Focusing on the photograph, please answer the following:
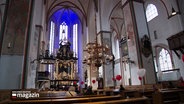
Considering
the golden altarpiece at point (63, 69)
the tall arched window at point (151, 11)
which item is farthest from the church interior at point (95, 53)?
the golden altarpiece at point (63, 69)

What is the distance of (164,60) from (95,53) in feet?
27.5

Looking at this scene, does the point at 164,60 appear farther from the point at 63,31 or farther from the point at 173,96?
the point at 63,31

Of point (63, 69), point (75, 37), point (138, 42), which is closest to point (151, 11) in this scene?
point (138, 42)

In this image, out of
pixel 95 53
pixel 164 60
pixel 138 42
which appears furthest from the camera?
pixel 164 60

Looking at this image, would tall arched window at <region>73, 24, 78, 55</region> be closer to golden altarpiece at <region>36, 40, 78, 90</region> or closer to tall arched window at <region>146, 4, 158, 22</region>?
golden altarpiece at <region>36, 40, 78, 90</region>

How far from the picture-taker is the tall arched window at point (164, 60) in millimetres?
12279

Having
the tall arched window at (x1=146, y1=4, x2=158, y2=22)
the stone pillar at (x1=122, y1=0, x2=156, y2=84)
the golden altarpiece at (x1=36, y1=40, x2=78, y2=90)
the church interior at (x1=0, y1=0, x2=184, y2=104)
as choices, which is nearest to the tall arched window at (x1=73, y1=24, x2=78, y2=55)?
the church interior at (x1=0, y1=0, x2=184, y2=104)

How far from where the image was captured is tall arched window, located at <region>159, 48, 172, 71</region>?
1228 centimetres

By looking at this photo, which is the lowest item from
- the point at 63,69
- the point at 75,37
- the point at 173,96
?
the point at 173,96

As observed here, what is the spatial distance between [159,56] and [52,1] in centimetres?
1387

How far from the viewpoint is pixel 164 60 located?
12.9 m

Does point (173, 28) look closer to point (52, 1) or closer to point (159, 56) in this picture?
point (159, 56)

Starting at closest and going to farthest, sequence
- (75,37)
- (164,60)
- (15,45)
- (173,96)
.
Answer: (173,96) → (15,45) → (164,60) → (75,37)

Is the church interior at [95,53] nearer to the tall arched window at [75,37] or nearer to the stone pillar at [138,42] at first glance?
the stone pillar at [138,42]
